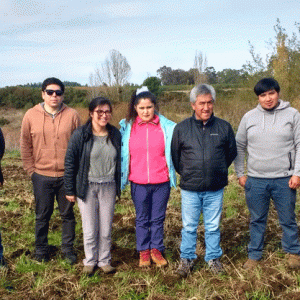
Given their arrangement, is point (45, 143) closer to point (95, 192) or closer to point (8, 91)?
point (95, 192)

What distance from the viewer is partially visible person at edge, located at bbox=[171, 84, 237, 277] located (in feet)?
13.0

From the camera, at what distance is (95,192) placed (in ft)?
13.4

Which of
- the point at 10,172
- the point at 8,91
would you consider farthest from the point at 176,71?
the point at 10,172

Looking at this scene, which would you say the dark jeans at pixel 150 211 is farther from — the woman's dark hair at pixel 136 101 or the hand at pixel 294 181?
the hand at pixel 294 181

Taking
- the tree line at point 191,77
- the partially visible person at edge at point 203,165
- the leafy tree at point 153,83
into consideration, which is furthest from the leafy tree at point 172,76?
the partially visible person at edge at point 203,165

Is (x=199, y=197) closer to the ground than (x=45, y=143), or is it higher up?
closer to the ground

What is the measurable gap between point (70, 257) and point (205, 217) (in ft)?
5.09

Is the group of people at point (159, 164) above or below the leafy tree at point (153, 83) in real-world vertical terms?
below

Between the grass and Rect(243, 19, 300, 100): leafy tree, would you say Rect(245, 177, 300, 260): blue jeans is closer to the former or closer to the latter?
the grass

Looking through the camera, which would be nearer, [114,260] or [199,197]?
[199,197]

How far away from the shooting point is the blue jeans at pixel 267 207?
4059 mm

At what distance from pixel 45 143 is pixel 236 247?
8.35ft

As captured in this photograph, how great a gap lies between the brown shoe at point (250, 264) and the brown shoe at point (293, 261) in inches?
12.9

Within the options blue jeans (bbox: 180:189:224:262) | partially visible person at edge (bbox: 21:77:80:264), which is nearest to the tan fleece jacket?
partially visible person at edge (bbox: 21:77:80:264)
